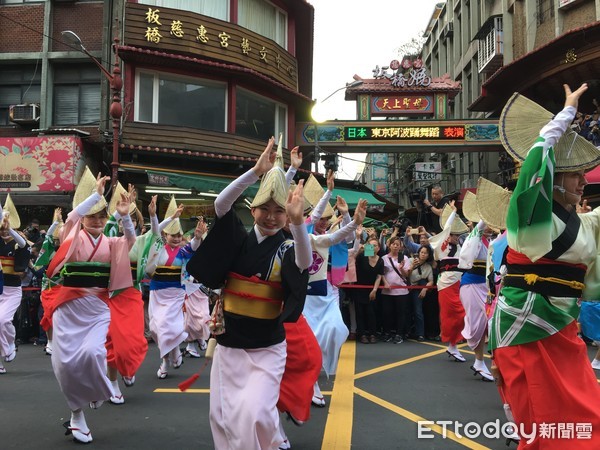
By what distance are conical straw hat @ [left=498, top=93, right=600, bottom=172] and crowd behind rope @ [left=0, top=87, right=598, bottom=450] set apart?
124 millimetres

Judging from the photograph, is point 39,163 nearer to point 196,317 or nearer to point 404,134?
point 196,317

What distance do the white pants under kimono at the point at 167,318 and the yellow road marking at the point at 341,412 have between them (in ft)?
7.41

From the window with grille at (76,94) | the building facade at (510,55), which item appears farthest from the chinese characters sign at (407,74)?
the window with grille at (76,94)

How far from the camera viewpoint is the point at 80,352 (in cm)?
501

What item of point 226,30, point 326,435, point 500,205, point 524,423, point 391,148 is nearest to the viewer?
point 524,423

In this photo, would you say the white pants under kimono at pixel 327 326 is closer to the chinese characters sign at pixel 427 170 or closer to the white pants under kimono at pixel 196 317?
the white pants under kimono at pixel 196 317

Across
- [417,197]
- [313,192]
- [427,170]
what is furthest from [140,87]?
[427,170]

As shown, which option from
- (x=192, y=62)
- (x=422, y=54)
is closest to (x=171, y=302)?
(x=192, y=62)

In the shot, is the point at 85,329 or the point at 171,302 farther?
the point at 171,302

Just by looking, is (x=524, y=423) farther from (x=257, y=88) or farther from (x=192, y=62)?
(x=257, y=88)

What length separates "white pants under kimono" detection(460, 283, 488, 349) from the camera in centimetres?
742

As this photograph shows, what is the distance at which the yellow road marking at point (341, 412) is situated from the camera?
4.74m

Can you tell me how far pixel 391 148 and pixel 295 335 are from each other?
16.1m

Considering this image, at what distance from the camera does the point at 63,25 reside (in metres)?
16.3
